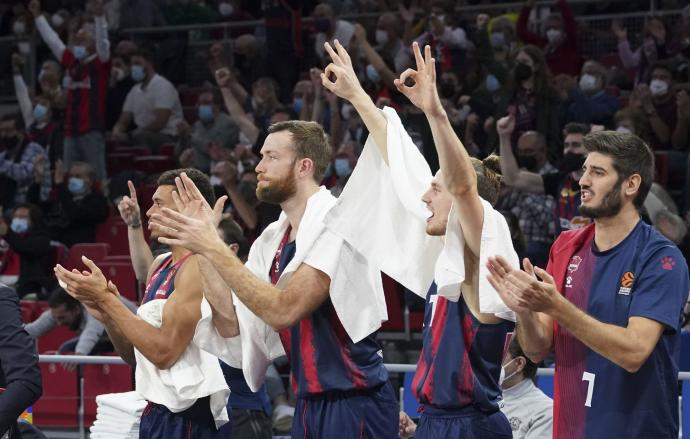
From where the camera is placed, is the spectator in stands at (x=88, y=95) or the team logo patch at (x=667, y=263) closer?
the team logo patch at (x=667, y=263)

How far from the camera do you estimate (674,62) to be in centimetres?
1137

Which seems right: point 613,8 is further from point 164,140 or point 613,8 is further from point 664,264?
point 664,264

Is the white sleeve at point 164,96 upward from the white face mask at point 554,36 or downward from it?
downward

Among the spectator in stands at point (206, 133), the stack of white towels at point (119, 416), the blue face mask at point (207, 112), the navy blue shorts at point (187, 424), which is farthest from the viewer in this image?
the blue face mask at point (207, 112)

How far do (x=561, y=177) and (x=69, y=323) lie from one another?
4.00 meters

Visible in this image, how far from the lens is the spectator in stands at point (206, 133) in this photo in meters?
12.5

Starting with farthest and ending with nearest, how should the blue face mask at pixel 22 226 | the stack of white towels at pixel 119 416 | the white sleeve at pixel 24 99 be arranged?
the white sleeve at pixel 24 99
the blue face mask at pixel 22 226
the stack of white towels at pixel 119 416

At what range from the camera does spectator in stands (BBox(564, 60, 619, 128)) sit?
1062 centimetres

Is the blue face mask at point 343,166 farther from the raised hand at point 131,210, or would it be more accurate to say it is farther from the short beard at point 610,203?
the short beard at point 610,203

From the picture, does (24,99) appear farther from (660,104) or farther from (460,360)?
(460,360)

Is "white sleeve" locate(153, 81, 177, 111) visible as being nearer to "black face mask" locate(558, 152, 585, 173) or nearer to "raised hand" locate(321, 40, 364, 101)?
"black face mask" locate(558, 152, 585, 173)

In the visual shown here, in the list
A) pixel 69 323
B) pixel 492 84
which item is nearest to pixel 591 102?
pixel 492 84

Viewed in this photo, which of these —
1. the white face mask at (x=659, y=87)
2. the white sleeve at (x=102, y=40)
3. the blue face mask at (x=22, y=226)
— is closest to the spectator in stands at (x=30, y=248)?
the blue face mask at (x=22, y=226)

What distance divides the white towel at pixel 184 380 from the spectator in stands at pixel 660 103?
6026mm
